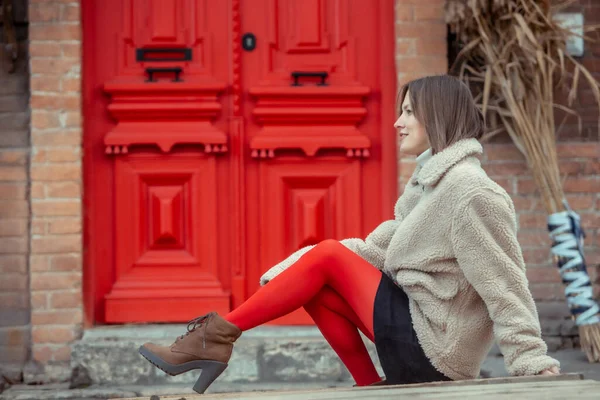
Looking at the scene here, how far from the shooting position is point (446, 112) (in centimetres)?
264

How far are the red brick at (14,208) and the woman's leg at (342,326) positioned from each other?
6.73 ft

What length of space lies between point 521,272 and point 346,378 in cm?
200

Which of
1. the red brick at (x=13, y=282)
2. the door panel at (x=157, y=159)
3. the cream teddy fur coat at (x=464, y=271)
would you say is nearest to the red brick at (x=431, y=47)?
the door panel at (x=157, y=159)

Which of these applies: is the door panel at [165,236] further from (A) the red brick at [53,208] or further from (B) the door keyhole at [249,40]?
(B) the door keyhole at [249,40]

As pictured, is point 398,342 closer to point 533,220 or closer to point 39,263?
point 533,220

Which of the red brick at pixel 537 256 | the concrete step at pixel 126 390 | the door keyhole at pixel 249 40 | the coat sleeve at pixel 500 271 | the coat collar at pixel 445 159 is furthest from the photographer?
the door keyhole at pixel 249 40

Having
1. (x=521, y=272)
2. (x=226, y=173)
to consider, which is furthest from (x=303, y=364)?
(x=521, y=272)

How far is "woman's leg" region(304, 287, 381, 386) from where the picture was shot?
2.85 metres

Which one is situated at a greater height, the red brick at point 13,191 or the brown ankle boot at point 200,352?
the red brick at point 13,191

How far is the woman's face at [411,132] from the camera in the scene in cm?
271

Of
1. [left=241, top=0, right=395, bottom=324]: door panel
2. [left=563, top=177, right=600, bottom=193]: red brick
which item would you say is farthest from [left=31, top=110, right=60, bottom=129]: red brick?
[left=563, top=177, right=600, bottom=193]: red brick

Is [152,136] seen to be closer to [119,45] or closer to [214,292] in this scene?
[119,45]

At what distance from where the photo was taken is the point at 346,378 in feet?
14.1

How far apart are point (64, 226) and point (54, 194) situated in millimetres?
159
